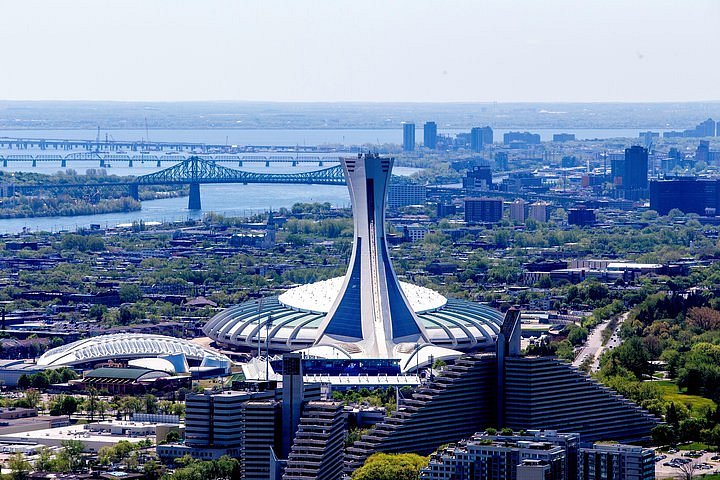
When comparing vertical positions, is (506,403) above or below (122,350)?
above

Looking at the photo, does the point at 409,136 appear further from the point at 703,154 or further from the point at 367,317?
the point at 367,317

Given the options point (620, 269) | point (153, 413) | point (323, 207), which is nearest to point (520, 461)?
point (153, 413)

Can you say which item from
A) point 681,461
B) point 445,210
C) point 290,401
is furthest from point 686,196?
Answer: point 290,401

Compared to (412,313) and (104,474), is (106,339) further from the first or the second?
(104,474)

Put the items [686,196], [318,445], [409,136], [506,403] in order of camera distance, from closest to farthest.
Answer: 1. [318,445]
2. [506,403]
3. [686,196]
4. [409,136]

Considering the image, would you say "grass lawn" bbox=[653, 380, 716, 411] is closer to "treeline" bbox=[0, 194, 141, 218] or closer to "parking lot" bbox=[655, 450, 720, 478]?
"parking lot" bbox=[655, 450, 720, 478]

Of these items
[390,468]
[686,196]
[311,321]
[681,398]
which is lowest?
[686,196]
